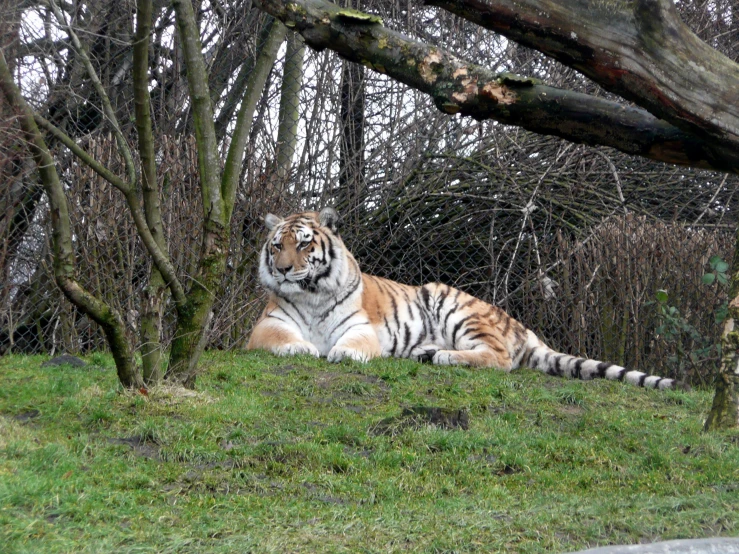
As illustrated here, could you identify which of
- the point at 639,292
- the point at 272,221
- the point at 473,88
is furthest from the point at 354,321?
the point at 473,88

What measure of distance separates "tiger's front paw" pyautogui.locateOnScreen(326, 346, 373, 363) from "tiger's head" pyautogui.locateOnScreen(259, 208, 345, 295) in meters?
0.83

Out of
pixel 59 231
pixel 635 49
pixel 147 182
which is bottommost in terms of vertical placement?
pixel 59 231

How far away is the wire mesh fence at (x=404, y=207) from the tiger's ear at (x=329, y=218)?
0.66 metres

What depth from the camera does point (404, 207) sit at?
34.2 ft

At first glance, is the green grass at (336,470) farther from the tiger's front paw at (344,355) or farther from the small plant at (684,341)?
the tiger's front paw at (344,355)

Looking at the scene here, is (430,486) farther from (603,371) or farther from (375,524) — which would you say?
(603,371)

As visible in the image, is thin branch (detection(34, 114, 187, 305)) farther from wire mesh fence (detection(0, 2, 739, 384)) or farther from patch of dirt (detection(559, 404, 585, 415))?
patch of dirt (detection(559, 404, 585, 415))

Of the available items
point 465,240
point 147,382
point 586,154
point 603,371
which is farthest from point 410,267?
point 147,382

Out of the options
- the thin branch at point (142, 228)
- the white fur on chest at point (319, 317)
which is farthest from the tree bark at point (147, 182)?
the white fur on chest at point (319, 317)

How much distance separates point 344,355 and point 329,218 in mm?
1567

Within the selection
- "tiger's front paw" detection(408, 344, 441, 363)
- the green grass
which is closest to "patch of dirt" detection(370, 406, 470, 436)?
the green grass

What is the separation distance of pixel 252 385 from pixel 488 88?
3.09m

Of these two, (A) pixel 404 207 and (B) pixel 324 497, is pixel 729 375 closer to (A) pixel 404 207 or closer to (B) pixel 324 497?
(B) pixel 324 497

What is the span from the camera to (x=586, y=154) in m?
10.2
